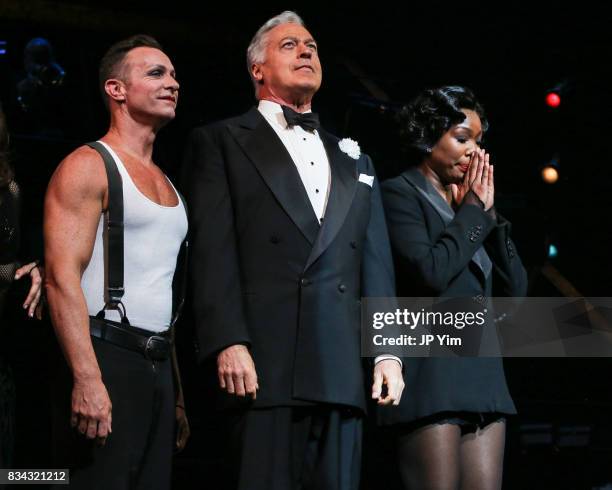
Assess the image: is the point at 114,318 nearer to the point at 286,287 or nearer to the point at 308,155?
the point at 286,287

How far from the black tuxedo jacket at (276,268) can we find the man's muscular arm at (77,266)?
274 millimetres

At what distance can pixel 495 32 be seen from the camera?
5.54m

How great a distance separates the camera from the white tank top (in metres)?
2.42

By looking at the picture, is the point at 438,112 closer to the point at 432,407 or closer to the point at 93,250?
the point at 432,407

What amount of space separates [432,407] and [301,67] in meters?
1.06

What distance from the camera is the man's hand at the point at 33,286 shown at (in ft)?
8.06

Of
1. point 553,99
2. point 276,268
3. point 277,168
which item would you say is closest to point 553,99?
point 553,99

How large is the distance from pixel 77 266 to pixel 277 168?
610 mm

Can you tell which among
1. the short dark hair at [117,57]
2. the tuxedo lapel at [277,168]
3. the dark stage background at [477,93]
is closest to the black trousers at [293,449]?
the tuxedo lapel at [277,168]

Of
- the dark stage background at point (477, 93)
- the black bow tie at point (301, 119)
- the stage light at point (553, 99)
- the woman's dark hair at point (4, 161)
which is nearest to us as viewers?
the woman's dark hair at point (4, 161)

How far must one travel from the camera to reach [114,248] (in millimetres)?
2404

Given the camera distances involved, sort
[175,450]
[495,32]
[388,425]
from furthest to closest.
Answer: [495,32], [388,425], [175,450]

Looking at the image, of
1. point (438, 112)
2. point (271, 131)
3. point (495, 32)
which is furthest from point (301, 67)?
point (495, 32)

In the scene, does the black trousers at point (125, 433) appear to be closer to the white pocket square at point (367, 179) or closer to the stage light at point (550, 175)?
the white pocket square at point (367, 179)
